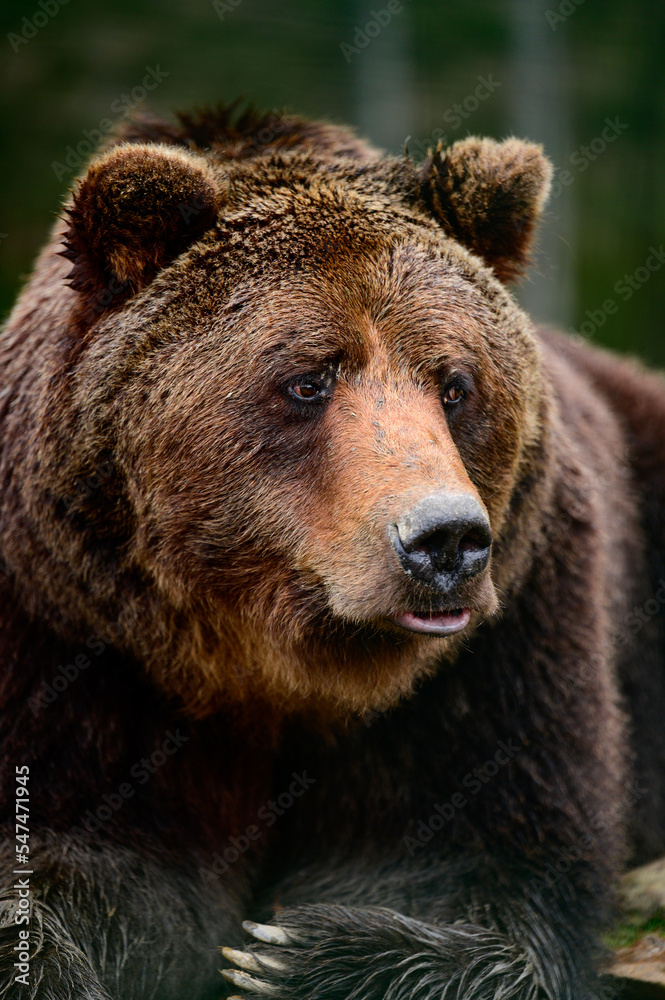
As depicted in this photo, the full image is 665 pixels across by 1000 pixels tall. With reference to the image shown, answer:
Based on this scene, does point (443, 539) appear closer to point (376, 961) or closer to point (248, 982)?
point (376, 961)

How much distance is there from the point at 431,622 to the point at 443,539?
1.14 ft

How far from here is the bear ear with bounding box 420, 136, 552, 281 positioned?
4211 millimetres

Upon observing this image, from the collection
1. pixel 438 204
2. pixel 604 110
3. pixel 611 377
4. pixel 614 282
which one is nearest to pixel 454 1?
pixel 604 110

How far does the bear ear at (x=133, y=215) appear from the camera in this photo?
377cm

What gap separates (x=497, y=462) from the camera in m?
4.07

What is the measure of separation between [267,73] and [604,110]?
484cm

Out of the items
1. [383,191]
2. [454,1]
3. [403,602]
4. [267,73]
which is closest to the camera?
[403,602]

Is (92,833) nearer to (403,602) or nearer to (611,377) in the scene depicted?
(403,602)
